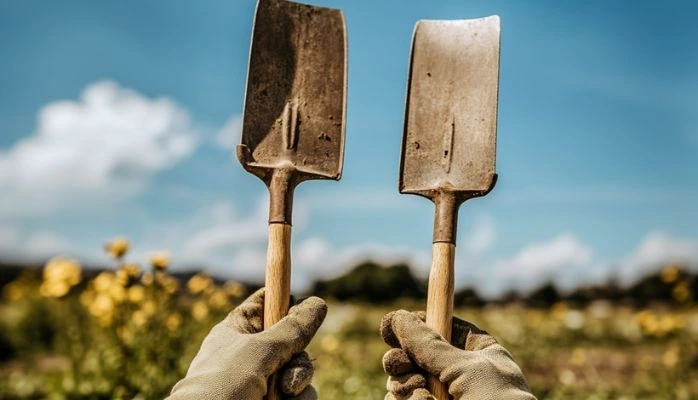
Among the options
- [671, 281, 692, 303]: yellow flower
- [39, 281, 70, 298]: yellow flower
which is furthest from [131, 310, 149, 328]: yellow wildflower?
[671, 281, 692, 303]: yellow flower

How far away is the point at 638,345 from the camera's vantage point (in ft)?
31.5

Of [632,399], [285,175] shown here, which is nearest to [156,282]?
[285,175]

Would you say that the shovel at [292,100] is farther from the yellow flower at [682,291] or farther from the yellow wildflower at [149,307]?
the yellow flower at [682,291]

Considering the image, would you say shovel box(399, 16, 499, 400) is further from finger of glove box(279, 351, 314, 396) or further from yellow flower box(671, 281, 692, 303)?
A: yellow flower box(671, 281, 692, 303)

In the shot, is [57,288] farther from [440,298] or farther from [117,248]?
[440,298]

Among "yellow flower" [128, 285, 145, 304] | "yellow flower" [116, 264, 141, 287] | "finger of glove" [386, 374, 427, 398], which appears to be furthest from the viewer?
"yellow flower" [128, 285, 145, 304]

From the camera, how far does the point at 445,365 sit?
1.80 meters

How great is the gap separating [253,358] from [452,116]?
0.89m

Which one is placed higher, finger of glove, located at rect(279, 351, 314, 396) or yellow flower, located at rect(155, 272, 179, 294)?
finger of glove, located at rect(279, 351, 314, 396)

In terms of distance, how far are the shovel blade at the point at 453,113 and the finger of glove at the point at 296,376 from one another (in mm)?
573

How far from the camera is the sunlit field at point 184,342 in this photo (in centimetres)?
358

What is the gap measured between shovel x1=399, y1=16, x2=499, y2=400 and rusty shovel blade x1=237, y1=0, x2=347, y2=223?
22 cm

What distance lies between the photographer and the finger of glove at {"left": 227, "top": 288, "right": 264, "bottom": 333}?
6.31ft

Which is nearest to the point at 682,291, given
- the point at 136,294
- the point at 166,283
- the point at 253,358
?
the point at 166,283
